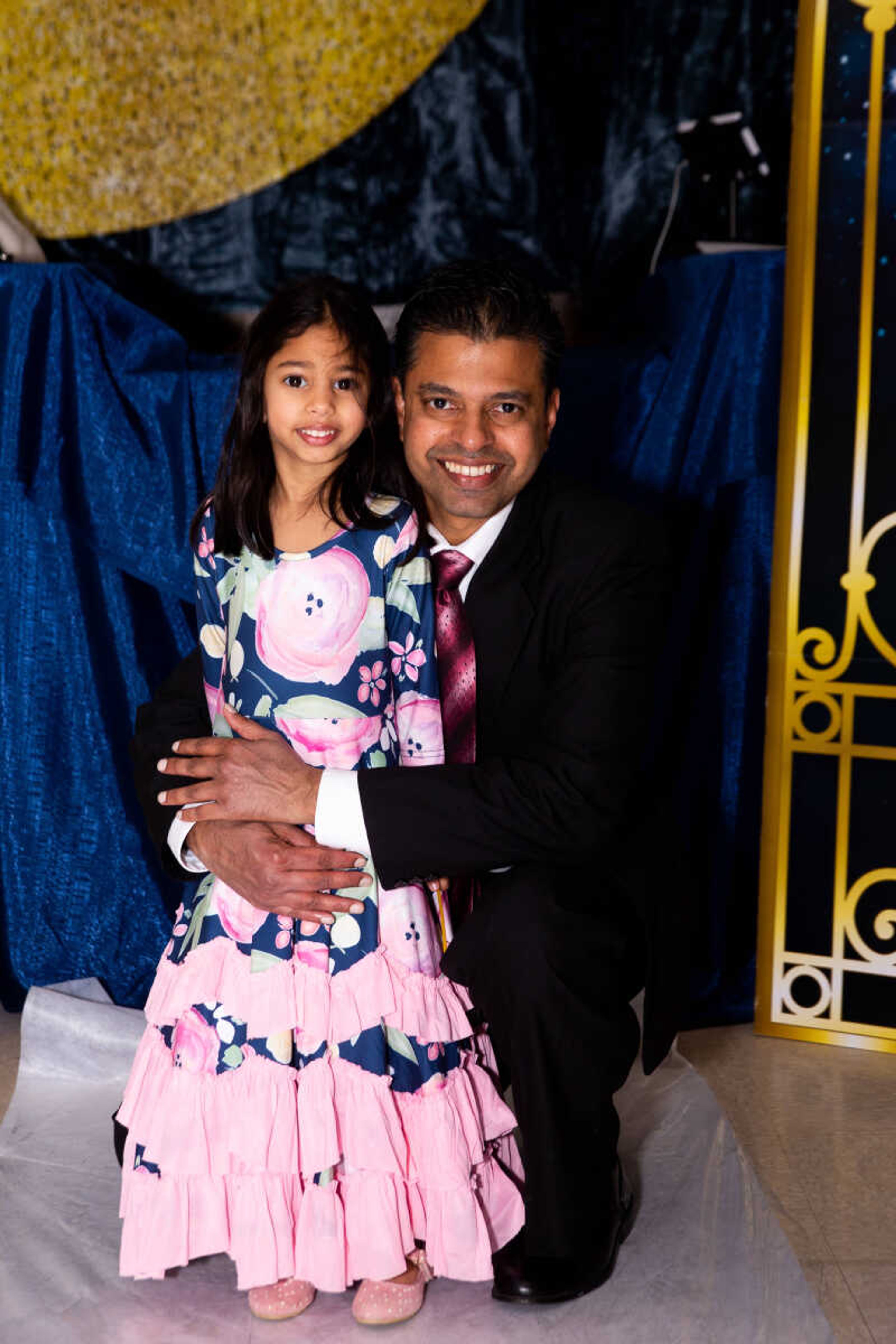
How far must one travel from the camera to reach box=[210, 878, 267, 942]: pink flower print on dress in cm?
184

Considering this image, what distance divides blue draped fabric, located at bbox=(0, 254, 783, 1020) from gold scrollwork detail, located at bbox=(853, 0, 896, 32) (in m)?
0.40

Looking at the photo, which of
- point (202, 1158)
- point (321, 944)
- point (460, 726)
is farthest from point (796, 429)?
point (202, 1158)

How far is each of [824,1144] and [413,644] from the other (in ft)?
3.52

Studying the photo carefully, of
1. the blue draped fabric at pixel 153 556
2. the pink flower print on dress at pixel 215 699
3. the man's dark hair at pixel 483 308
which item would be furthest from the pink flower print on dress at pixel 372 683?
the blue draped fabric at pixel 153 556

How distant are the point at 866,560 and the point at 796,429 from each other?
0.26m

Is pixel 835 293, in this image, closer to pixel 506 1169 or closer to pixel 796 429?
pixel 796 429

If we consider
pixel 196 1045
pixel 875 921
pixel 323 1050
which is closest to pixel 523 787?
pixel 323 1050

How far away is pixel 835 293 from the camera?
2.49 metres

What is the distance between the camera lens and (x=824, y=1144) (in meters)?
2.28

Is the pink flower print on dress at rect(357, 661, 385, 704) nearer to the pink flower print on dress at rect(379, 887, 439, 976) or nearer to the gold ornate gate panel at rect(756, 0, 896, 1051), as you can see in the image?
the pink flower print on dress at rect(379, 887, 439, 976)

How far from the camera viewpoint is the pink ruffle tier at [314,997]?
5.86 ft

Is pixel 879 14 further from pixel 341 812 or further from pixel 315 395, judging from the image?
pixel 341 812

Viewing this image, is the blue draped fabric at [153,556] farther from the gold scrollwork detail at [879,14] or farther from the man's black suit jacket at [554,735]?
the man's black suit jacket at [554,735]

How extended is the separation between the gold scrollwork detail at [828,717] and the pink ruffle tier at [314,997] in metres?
1.01
